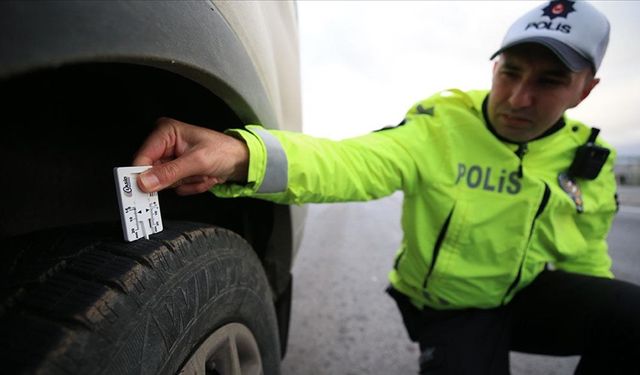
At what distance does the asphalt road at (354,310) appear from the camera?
1688 mm

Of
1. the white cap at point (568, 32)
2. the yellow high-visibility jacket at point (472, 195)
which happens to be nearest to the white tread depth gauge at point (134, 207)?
the yellow high-visibility jacket at point (472, 195)

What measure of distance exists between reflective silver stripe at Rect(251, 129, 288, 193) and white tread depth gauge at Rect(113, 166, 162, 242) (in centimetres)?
23

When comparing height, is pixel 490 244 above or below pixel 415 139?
below

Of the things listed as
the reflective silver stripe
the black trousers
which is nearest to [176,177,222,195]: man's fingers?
the reflective silver stripe

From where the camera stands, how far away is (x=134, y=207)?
22.1 inches

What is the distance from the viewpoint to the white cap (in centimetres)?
119

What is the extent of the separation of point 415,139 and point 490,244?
44 cm

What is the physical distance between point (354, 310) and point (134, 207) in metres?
1.79

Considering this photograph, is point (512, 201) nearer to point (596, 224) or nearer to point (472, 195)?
point (472, 195)

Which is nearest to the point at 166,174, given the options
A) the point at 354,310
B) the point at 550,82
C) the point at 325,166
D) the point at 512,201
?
the point at 325,166

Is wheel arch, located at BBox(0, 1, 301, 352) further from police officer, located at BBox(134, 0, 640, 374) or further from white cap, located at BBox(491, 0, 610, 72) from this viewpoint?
white cap, located at BBox(491, 0, 610, 72)

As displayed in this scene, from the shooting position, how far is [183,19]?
48 cm

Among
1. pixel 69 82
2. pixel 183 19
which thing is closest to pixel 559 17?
pixel 183 19

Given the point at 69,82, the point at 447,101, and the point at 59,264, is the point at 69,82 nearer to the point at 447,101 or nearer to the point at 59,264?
the point at 59,264
